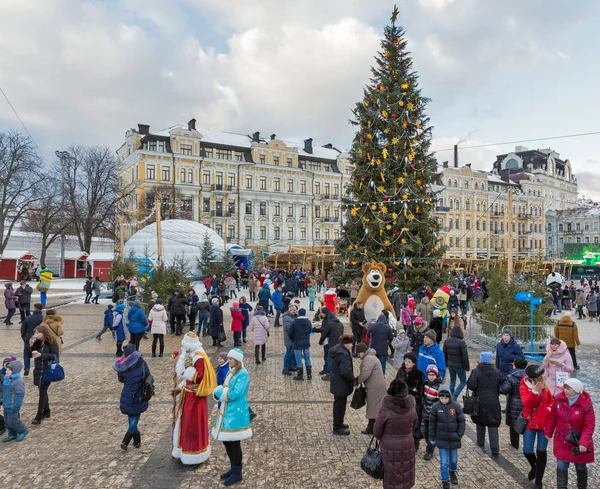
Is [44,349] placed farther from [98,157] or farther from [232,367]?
[98,157]

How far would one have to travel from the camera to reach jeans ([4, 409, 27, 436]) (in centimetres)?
680

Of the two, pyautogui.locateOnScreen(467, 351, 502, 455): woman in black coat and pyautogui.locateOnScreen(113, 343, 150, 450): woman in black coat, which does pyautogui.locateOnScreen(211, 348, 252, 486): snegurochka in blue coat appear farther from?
pyautogui.locateOnScreen(467, 351, 502, 455): woman in black coat

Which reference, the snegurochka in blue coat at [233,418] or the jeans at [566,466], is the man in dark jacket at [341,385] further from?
the jeans at [566,466]

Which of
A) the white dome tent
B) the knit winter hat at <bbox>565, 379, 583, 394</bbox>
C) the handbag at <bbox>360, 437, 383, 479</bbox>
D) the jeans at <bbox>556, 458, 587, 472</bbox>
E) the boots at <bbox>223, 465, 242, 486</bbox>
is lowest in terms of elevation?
the boots at <bbox>223, 465, 242, 486</bbox>

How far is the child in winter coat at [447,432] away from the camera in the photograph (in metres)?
5.52

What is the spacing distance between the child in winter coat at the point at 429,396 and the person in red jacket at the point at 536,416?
1.01 meters

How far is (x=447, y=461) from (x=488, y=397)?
127cm

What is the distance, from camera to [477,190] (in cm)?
7131

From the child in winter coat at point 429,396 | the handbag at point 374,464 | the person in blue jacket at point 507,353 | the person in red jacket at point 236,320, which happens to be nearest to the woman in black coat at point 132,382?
the handbag at point 374,464

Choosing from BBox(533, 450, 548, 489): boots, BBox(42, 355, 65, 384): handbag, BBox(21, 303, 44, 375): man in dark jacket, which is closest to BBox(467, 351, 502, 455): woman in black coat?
BBox(533, 450, 548, 489): boots

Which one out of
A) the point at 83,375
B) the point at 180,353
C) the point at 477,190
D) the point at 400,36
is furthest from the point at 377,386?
the point at 477,190

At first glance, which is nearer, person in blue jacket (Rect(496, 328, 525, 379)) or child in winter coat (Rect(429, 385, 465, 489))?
child in winter coat (Rect(429, 385, 465, 489))

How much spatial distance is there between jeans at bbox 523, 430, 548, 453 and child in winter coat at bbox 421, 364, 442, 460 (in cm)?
110

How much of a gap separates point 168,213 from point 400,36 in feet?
111
